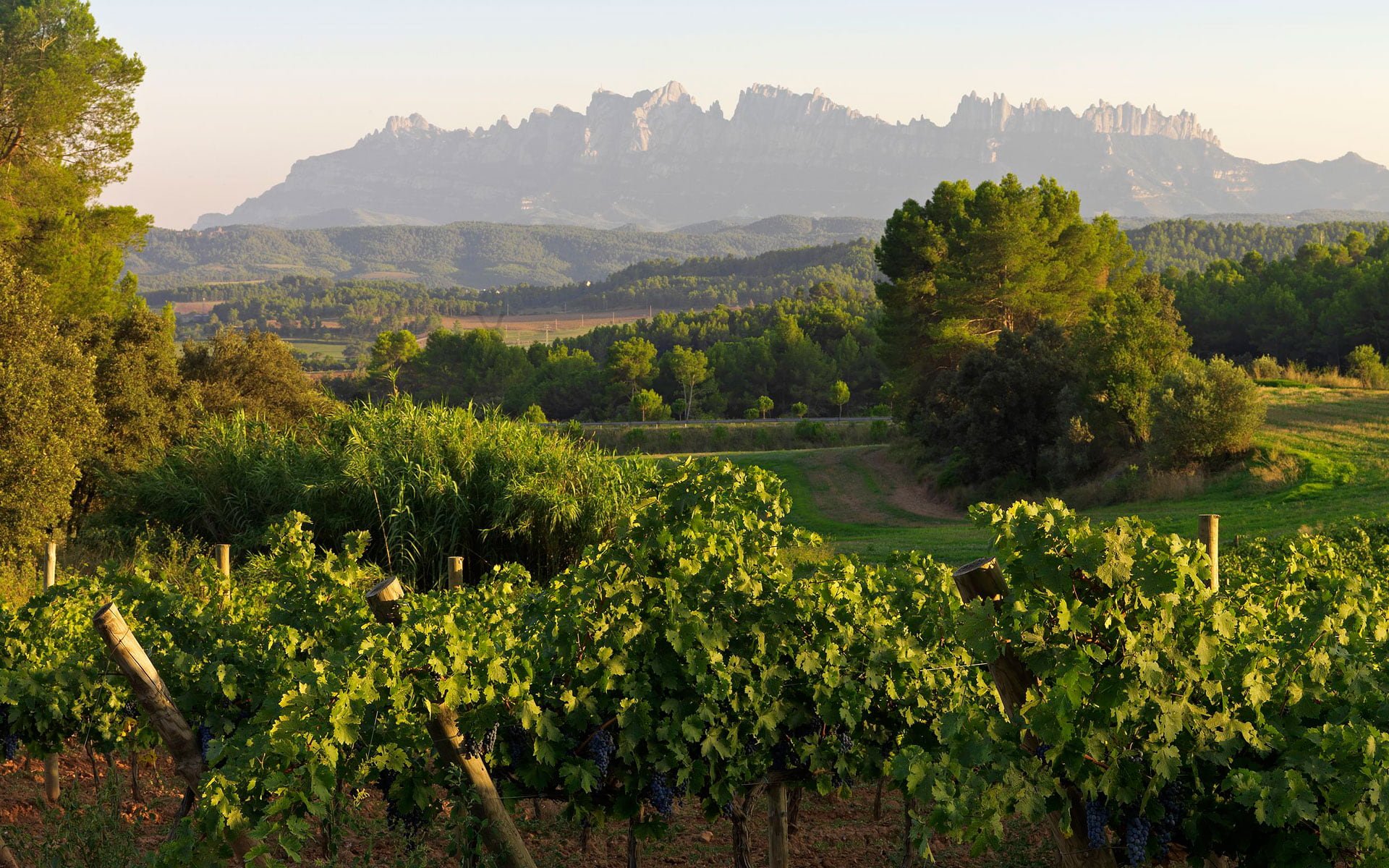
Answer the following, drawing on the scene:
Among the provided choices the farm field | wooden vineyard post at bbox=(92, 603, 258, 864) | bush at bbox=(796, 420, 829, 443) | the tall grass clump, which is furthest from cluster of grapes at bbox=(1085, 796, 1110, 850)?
the farm field

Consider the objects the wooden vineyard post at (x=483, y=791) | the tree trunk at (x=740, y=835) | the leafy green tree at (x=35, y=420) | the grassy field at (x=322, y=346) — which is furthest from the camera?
the grassy field at (x=322, y=346)

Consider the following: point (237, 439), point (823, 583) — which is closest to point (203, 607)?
point (823, 583)

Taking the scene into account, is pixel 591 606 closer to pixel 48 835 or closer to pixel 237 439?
pixel 48 835

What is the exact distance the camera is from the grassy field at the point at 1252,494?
18.2 m

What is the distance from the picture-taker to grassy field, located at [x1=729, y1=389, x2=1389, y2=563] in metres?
18.2

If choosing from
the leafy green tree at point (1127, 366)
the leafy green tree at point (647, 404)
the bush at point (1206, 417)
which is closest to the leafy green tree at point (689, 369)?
the leafy green tree at point (647, 404)

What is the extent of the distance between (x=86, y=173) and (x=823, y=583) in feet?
83.3

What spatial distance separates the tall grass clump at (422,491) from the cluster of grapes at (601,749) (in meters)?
7.27

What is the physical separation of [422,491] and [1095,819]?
32.2 feet

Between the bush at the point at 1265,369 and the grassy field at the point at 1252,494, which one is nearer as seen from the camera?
the grassy field at the point at 1252,494

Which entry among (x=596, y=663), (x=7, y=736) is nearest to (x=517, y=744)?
(x=596, y=663)

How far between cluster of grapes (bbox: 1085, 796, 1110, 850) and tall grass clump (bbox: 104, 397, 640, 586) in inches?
336

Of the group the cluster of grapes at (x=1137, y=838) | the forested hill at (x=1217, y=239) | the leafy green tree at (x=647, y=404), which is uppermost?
the forested hill at (x=1217, y=239)

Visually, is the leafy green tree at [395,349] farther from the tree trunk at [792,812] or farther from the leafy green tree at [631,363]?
the tree trunk at [792,812]
